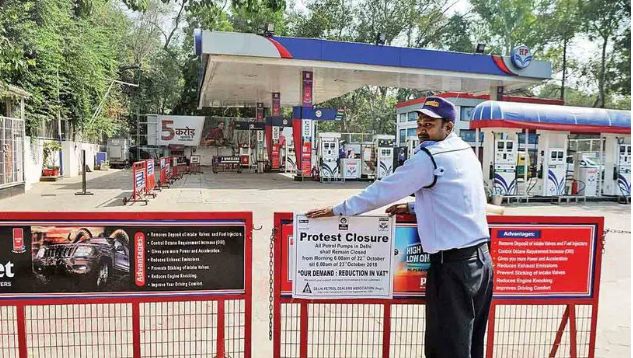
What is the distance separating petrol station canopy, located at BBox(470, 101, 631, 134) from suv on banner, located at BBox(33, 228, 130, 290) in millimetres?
12045

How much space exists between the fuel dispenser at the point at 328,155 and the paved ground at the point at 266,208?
1156mm

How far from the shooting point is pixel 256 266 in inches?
250

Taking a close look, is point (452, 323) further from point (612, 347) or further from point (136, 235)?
point (612, 347)

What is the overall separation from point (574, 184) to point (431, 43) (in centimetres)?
2667

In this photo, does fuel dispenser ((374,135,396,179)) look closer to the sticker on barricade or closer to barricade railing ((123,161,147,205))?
the sticker on barricade

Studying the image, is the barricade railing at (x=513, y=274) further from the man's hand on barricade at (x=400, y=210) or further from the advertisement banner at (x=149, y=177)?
the advertisement banner at (x=149, y=177)

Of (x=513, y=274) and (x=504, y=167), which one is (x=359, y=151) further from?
(x=513, y=274)

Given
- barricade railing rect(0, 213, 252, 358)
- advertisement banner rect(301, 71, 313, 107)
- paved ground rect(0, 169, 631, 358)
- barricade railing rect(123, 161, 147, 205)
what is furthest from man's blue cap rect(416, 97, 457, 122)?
advertisement banner rect(301, 71, 313, 107)

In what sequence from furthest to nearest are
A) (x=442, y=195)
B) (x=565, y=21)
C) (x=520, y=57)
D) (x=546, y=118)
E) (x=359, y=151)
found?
(x=565, y=21) < (x=359, y=151) < (x=520, y=57) < (x=546, y=118) < (x=442, y=195)

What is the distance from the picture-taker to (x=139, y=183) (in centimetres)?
1250

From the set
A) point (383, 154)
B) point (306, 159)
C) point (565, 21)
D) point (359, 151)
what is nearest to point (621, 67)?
point (565, 21)

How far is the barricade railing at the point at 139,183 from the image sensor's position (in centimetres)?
1204

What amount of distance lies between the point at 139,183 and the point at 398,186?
1110 cm

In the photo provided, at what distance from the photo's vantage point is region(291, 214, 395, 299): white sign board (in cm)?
302
